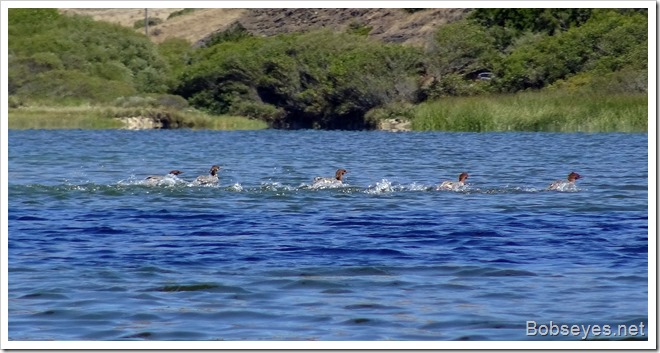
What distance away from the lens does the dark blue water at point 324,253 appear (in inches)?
370

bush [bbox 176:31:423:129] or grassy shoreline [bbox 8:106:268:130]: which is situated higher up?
bush [bbox 176:31:423:129]

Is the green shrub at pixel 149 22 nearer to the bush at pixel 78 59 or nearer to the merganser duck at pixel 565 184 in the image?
the bush at pixel 78 59

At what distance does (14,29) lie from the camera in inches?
2114

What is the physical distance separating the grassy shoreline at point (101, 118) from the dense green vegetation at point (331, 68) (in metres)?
0.33

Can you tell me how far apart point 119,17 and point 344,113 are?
143 feet

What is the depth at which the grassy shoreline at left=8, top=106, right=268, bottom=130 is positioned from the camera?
143ft

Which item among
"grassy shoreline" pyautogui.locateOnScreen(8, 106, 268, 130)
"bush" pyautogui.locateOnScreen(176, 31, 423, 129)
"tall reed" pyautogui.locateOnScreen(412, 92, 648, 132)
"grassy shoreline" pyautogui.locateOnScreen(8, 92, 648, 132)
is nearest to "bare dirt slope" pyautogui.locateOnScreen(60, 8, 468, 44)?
"bush" pyautogui.locateOnScreen(176, 31, 423, 129)

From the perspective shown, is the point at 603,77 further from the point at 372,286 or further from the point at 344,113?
the point at 372,286

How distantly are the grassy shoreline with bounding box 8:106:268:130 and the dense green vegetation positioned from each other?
33 cm

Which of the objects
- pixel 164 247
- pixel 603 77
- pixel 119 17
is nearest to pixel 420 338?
pixel 164 247

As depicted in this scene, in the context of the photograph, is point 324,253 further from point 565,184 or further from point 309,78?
point 309,78

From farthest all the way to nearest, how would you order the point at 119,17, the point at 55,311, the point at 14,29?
1. the point at 119,17
2. the point at 14,29
3. the point at 55,311

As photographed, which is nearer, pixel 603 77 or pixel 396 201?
pixel 396 201

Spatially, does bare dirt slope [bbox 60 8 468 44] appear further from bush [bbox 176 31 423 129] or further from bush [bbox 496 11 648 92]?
bush [bbox 496 11 648 92]
